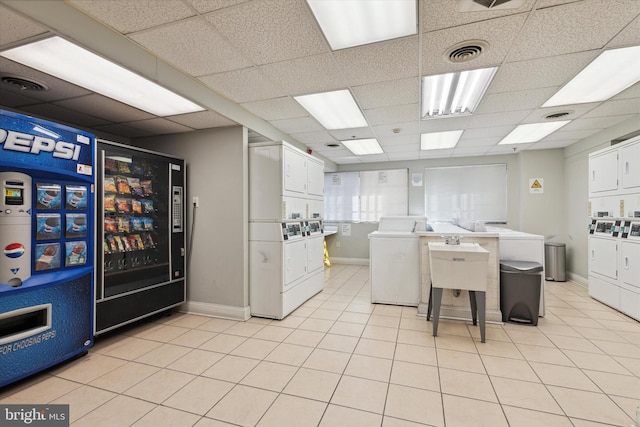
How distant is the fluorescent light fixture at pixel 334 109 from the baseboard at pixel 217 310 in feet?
8.64

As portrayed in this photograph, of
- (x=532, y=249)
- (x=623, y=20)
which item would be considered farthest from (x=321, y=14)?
(x=532, y=249)

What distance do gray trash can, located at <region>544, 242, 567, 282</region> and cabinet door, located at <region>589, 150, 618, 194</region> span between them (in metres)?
1.42

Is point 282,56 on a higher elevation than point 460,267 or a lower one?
higher

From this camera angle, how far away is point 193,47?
2.15m

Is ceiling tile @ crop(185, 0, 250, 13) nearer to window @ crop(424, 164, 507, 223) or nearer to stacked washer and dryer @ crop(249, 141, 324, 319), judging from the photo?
stacked washer and dryer @ crop(249, 141, 324, 319)

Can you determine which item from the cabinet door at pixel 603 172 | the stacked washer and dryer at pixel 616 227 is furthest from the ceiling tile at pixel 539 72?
the cabinet door at pixel 603 172

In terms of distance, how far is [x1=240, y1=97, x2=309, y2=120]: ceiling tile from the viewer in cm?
323

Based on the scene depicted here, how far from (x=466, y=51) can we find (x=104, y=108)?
345 centimetres

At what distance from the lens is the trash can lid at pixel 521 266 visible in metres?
3.20

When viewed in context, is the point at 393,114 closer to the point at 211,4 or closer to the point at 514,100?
the point at 514,100

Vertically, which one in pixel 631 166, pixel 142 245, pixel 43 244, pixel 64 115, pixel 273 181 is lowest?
pixel 142 245

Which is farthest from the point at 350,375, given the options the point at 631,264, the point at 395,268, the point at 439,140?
the point at 439,140

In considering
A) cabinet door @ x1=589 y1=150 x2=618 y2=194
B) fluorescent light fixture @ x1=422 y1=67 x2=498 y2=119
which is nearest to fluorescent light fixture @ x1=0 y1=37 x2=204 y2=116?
fluorescent light fixture @ x1=422 y1=67 x2=498 y2=119

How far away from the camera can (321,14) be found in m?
1.83
